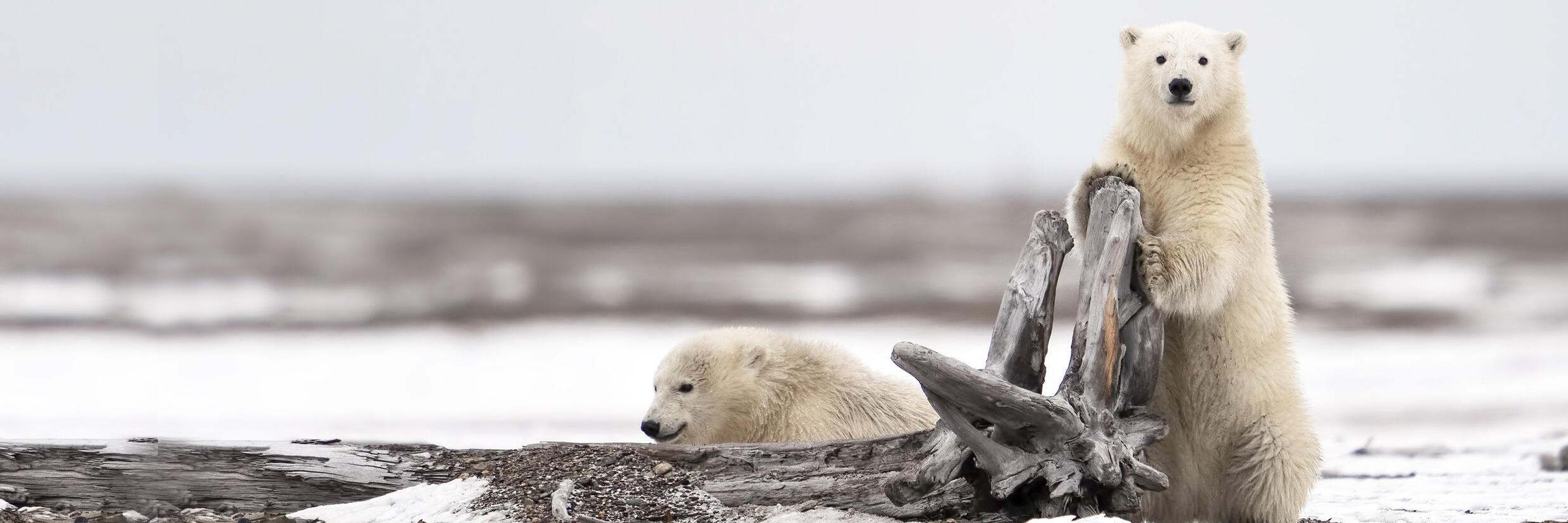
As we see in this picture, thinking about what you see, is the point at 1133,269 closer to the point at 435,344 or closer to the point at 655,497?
the point at 655,497

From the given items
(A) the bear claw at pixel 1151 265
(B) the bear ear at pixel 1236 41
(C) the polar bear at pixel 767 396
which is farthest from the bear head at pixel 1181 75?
(C) the polar bear at pixel 767 396

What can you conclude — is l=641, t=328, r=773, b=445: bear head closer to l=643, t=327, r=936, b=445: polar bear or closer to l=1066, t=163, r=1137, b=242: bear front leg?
l=643, t=327, r=936, b=445: polar bear

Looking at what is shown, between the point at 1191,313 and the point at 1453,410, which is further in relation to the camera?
the point at 1453,410

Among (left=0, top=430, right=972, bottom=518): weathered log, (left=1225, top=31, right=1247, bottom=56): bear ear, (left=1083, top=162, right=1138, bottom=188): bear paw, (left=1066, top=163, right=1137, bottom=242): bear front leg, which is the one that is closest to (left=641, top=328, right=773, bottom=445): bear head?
(left=0, top=430, right=972, bottom=518): weathered log

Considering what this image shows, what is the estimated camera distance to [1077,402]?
376cm

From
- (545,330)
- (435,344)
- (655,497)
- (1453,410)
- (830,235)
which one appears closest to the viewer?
(655,497)

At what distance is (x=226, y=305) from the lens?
1388 centimetres

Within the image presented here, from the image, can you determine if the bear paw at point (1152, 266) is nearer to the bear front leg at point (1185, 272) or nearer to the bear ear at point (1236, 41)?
the bear front leg at point (1185, 272)

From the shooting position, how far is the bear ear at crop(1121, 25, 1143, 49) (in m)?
4.41

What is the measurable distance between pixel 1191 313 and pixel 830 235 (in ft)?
44.1

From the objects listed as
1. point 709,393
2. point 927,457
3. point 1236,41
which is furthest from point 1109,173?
point 709,393

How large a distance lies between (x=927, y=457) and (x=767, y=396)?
1.65m

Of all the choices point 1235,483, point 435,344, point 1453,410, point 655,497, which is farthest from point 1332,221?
point 655,497

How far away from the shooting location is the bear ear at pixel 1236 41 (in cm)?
438
